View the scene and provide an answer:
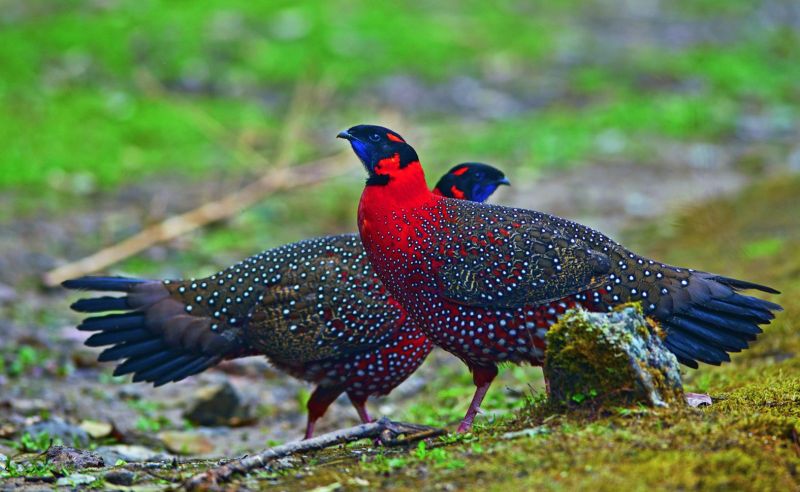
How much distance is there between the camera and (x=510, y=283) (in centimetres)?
446

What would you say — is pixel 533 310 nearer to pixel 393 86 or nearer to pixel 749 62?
pixel 393 86

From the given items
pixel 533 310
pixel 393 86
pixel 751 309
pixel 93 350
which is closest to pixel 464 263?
pixel 533 310

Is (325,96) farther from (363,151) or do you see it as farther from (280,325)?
(363,151)

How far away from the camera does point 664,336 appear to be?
416cm

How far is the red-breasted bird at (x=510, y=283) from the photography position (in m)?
4.45

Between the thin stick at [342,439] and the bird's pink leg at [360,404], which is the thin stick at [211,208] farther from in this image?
the thin stick at [342,439]

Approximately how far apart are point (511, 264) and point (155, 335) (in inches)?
83.1

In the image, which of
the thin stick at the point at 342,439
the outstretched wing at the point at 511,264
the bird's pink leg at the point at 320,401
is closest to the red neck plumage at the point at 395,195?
the outstretched wing at the point at 511,264

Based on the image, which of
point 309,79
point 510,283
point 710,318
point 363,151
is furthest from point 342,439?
point 309,79

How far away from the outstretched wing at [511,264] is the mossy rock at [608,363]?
0.58m

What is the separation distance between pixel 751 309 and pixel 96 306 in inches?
129

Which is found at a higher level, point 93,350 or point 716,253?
point 716,253

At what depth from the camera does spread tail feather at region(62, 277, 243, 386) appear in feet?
17.8

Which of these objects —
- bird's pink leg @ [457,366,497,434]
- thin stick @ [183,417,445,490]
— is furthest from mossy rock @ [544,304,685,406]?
bird's pink leg @ [457,366,497,434]
